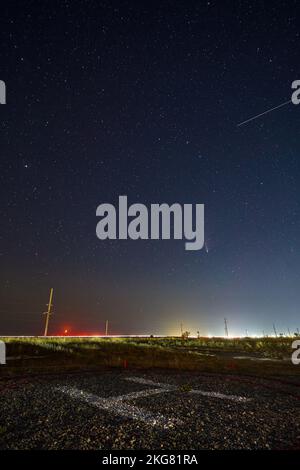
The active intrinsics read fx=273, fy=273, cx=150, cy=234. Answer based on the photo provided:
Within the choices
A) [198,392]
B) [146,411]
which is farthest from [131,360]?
[146,411]

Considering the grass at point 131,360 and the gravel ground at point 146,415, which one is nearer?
the gravel ground at point 146,415

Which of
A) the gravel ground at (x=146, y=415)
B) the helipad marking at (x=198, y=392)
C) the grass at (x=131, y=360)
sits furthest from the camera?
the grass at (x=131, y=360)

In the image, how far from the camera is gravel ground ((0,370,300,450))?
4.65m

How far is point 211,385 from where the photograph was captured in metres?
9.93

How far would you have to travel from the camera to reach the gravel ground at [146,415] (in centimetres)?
465

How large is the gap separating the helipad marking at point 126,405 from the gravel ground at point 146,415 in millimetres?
21

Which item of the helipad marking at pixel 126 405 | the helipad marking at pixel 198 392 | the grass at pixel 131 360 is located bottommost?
the grass at pixel 131 360

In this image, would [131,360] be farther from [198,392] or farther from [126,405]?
[126,405]

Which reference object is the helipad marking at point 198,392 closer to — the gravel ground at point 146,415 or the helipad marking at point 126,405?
the gravel ground at point 146,415

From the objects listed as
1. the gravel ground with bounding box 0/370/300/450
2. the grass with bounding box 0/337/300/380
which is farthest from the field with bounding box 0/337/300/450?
the grass with bounding box 0/337/300/380

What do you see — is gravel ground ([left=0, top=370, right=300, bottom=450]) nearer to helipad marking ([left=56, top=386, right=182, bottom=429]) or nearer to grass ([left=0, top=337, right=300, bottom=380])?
helipad marking ([left=56, top=386, right=182, bottom=429])

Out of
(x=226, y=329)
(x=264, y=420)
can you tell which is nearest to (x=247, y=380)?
(x=264, y=420)

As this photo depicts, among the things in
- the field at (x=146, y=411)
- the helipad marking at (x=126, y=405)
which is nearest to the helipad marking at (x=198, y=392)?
the field at (x=146, y=411)
